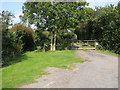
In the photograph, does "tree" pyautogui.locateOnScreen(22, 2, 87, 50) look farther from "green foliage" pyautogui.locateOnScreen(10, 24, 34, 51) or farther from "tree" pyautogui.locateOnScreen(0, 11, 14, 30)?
"tree" pyautogui.locateOnScreen(0, 11, 14, 30)

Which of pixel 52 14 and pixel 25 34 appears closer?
pixel 52 14

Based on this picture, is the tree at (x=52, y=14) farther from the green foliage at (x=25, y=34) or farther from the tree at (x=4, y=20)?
the tree at (x=4, y=20)

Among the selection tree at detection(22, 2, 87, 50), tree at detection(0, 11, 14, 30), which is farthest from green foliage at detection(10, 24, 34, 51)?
tree at detection(0, 11, 14, 30)

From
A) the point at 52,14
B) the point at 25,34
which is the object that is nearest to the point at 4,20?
the point at 25,34

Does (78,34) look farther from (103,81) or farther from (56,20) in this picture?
(103,81)

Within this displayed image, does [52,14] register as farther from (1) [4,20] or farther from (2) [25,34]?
(1) [4,20]

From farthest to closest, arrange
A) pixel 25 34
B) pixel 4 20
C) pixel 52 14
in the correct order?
pixel 25 34, pixel 52 14, pixel 4 20

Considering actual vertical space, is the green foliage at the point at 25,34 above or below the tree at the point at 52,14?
below

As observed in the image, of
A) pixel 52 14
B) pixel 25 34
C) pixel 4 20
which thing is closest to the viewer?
pixel 4 20

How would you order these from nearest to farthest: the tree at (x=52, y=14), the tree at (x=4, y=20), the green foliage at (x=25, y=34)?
the tree at (x=4, y=20) < the green foliage at (x=25, y=34) < the tree at (x=52, y=14)

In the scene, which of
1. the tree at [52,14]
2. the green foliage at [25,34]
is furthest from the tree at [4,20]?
the tree at [52,14]

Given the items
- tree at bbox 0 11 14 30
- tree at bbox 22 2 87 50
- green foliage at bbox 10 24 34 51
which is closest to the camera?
tree at bbox 0 11 14 30

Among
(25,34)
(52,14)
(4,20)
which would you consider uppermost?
(52,14)

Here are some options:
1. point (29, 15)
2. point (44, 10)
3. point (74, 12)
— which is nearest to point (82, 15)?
point (74, 12)
